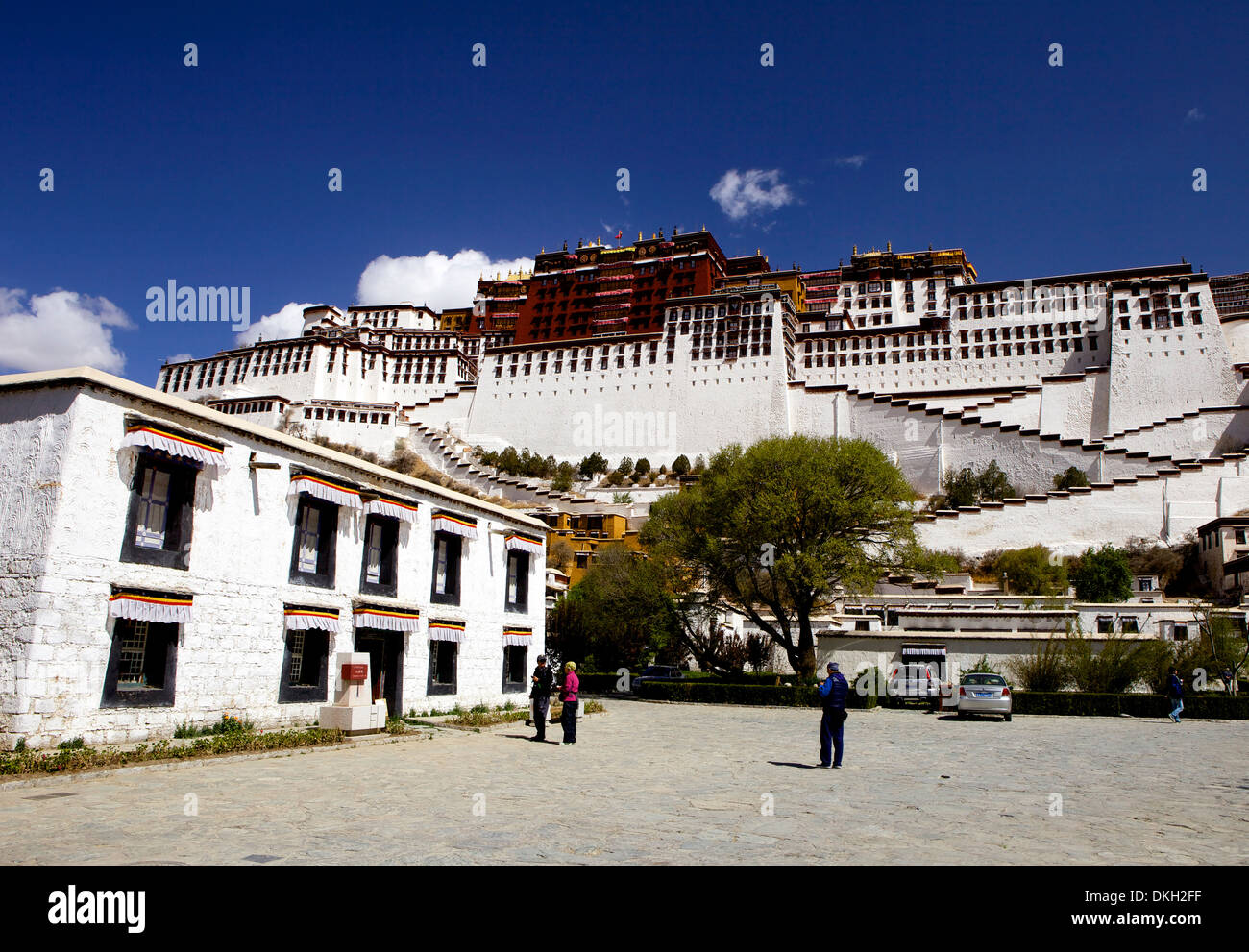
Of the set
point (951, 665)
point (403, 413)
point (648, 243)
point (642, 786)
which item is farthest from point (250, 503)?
point (648, 243)

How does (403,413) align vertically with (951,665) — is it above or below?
above

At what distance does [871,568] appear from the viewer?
3142 cm

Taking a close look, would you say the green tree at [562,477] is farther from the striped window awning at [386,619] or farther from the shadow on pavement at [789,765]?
the shadow on pavement at [789,765]

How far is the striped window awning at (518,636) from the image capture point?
2395 cm

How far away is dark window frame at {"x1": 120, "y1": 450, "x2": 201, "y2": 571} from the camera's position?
13633mm

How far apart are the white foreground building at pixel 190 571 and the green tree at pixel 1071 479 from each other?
53682 millimetres

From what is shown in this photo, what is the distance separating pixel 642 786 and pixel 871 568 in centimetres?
2245

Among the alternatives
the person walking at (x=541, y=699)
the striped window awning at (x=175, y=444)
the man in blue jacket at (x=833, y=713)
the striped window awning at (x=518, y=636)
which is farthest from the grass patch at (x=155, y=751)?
the striped window awning at (x=518, y=636)

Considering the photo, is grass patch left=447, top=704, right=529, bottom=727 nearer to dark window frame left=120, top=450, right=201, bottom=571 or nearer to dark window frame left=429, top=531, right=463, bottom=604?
dark window frame left=429, top=531, right=463, bottom=604

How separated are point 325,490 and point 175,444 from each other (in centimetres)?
360

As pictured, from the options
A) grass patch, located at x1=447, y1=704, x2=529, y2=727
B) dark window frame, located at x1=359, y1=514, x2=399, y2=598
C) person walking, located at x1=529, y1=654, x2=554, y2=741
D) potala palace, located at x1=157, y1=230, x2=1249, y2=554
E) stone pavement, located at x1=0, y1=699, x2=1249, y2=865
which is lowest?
grass patch, located at x1=447, y1=704, x2=529, y2=727

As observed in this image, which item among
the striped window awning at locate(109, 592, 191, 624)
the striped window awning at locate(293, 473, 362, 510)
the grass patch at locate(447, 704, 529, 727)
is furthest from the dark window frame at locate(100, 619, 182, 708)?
the grass patch at locate(447, 704, 529, 727)

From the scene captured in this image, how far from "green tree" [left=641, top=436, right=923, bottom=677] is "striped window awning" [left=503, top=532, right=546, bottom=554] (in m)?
9.47
